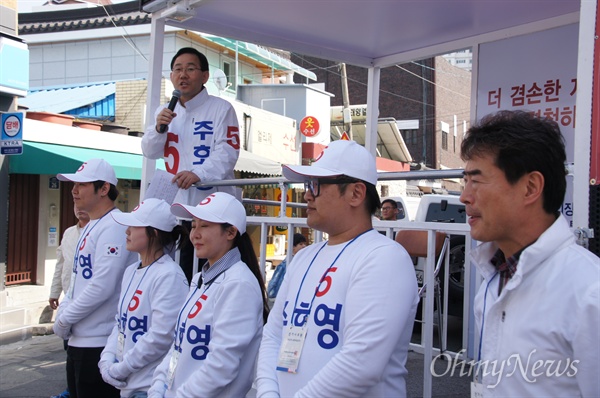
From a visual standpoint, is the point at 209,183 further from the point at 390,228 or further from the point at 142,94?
the point at 142,94

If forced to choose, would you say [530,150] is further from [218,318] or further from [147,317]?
[147,317]

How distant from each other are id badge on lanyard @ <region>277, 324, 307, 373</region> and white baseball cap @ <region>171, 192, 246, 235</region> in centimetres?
90

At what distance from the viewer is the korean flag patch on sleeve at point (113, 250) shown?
151 inches

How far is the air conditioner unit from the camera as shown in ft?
49.2

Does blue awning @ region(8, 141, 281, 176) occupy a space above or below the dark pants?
above

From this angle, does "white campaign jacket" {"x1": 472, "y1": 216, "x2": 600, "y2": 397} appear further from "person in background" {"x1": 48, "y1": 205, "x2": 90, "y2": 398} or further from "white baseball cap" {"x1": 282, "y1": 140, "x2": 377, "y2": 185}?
"person in background" {"x1": 48, "y1": 205, "x2": 90, "y2": 398}

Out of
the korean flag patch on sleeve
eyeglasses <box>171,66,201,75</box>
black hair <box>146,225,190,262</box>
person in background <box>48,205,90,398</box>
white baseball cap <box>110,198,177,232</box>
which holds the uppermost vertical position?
eyeglasses <box>171,66,201,75</box>

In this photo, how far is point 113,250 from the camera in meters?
3.86

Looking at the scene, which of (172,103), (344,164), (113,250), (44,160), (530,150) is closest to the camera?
(530,150)

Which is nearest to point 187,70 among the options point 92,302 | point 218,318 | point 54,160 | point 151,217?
point 151,217

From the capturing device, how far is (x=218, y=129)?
13.6 ft

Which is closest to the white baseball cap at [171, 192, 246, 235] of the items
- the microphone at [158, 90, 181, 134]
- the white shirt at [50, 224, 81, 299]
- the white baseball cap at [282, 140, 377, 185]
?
the white baseball cap at [282, 140, 377, 185]

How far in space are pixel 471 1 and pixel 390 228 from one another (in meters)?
1.98

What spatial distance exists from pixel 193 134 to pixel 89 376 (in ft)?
5.73
